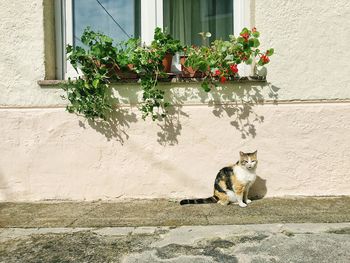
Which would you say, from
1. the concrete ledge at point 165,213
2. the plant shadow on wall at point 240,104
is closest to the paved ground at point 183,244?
the concrete ledge at point 165,213

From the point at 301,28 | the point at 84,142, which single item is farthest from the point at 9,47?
the point at 301,28

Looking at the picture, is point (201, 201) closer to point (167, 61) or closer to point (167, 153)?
point (167, 153)

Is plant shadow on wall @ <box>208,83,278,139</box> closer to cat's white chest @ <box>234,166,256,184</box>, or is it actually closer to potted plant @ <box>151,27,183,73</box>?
cat's white chest @ <box>234,166,256,184</box>

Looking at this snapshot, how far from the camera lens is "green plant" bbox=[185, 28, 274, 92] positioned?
3820mm

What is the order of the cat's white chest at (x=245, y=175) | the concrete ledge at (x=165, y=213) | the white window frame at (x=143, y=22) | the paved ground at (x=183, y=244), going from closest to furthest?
the paved ground at (x=183, y=244)
the concrete ledge at (x=165, y=213)
the cat's white chest at (x=245, y=175)
the white window frame at (x=143, y=22)

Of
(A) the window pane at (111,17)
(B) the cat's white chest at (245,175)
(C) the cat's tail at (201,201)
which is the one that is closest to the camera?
(B) the cat's white chest at (245,175)

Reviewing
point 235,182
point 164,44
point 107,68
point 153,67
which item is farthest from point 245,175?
point 107,68

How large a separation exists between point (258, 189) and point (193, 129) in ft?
3.26

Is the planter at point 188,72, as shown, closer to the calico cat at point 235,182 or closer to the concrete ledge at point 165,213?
the calico cat at point 235,182

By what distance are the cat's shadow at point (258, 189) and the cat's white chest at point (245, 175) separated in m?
0.35

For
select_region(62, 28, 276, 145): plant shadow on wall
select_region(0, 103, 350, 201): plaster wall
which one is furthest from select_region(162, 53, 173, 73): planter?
select_region(0, 103, 350, 201): plaster wall

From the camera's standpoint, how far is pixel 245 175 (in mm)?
3678

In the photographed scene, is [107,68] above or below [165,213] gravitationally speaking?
above

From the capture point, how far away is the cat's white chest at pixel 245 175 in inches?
145
